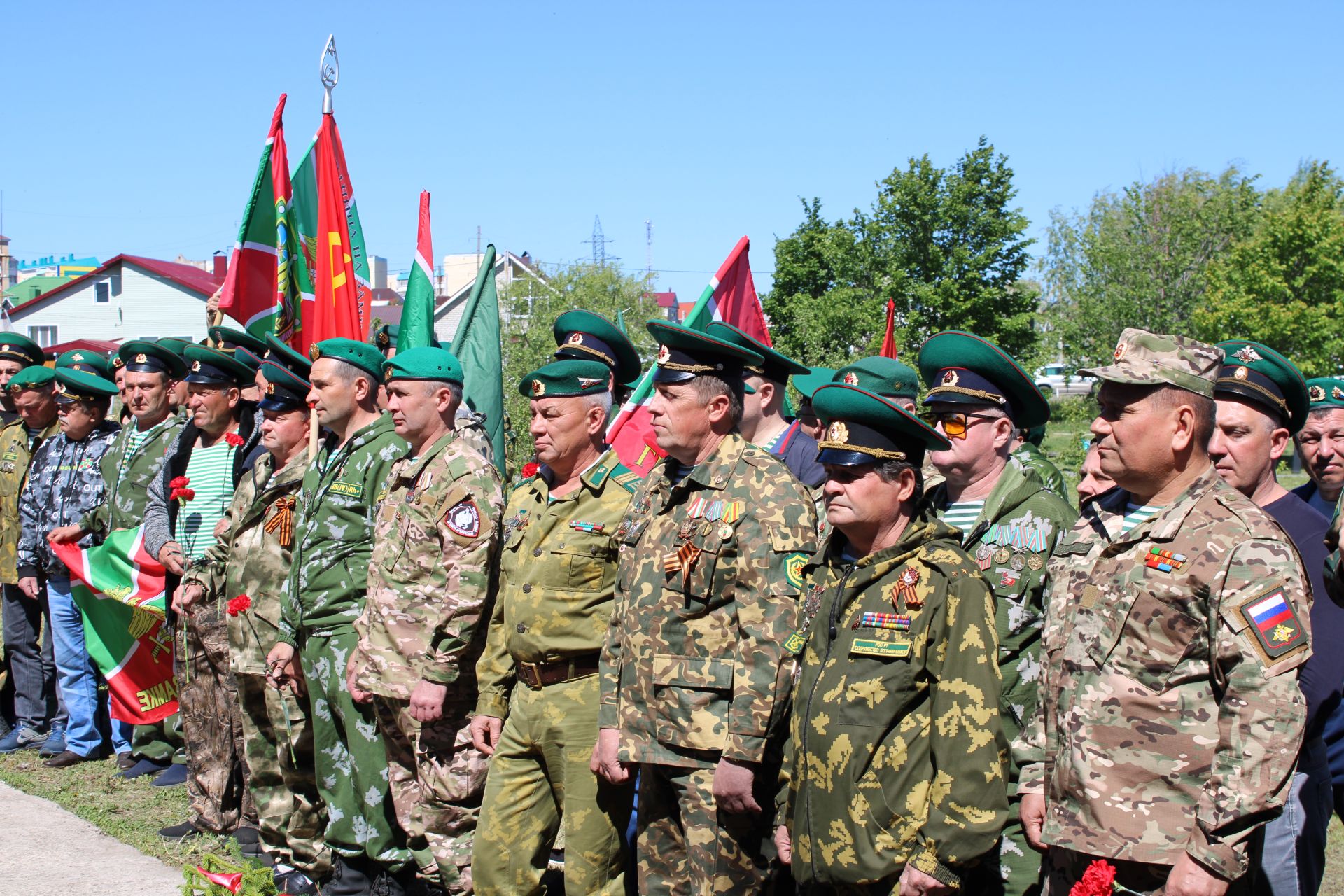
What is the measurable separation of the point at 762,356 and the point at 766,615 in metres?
1.14

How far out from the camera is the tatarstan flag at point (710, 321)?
6816 millimetres

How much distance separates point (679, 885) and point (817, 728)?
100 cm

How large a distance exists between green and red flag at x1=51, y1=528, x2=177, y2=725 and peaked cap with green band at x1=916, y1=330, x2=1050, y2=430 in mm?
5476

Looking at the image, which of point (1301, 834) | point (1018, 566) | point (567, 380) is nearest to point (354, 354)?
point (567, 380)

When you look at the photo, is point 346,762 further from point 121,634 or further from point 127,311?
point 127,311

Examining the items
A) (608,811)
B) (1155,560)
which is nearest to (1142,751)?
(1155,560)

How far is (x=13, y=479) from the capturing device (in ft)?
29.9

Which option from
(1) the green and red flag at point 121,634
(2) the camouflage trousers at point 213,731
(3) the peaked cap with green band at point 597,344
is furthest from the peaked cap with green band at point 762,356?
(1) the green and red flag at point 121,634

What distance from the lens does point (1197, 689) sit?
311 centimetres

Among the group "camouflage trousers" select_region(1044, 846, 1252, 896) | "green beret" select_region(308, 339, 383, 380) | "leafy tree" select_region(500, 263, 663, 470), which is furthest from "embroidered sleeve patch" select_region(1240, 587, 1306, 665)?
"leafy tree" select_region(500, 263, 663, 470)

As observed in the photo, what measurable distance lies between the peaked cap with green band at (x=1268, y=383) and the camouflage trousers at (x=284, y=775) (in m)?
4.45

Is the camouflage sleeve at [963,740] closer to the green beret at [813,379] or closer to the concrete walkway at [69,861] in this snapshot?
the green beret at [813,379]

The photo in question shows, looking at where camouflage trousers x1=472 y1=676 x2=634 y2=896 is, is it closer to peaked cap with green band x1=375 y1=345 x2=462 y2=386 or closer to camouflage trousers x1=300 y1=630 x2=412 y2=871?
camouflage trousers x1=300 y1=630 x2=412 y2=871

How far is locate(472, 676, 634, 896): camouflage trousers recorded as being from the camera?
4.61m
